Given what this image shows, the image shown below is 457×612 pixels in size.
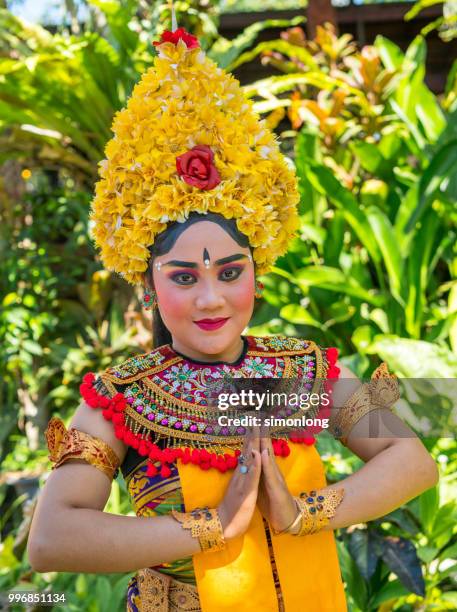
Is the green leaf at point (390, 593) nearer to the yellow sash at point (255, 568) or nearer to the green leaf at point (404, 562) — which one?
the green leaf at point (404, 562)

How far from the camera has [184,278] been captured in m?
1.39

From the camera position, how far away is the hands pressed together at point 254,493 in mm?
1215

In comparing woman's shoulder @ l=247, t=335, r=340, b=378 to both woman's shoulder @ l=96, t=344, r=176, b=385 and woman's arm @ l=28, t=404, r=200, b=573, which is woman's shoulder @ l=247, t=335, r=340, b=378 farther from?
woman's arm @ l=28, t=404, r=200, b=573

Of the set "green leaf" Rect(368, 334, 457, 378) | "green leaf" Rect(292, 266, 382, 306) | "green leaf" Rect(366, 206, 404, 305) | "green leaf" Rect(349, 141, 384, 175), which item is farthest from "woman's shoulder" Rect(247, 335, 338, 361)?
"green leaf" Rect(349, 141, 384, 175)

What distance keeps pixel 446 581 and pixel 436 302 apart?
2.01 meters

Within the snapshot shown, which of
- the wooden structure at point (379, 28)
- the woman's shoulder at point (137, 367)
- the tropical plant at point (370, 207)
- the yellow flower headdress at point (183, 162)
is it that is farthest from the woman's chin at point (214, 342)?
the wooden structure at point (379, 28)

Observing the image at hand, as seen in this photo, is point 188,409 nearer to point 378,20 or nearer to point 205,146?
point 205,146

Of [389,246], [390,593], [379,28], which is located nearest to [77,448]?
[390,593]

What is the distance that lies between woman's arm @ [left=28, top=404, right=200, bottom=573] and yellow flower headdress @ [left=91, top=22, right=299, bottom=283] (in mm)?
515

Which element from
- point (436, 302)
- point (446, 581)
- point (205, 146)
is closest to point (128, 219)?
point (205, 146)

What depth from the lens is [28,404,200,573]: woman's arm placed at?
120 cm

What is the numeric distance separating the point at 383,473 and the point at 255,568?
304 millimetres

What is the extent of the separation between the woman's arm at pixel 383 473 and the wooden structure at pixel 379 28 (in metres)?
5.09

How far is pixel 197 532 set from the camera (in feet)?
3.99
